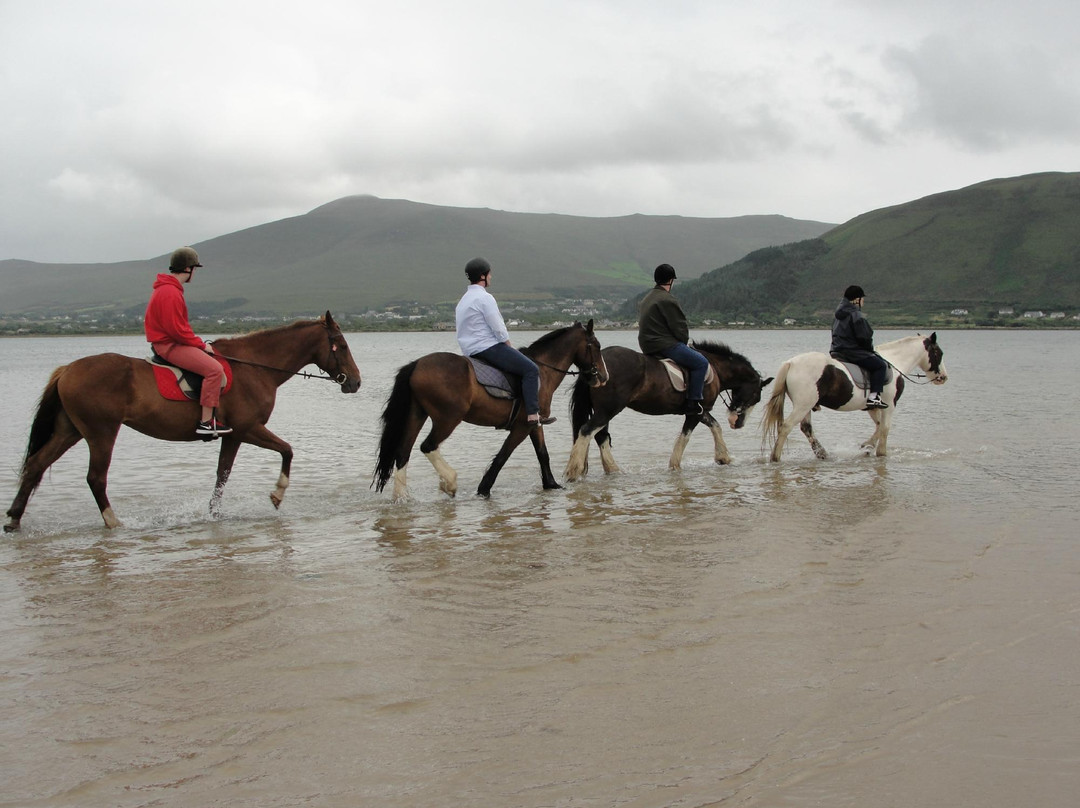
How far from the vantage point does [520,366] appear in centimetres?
1140

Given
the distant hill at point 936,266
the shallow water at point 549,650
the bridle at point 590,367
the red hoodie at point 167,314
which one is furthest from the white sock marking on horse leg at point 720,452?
the distant hill at point 936,266

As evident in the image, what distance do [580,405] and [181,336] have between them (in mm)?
5734

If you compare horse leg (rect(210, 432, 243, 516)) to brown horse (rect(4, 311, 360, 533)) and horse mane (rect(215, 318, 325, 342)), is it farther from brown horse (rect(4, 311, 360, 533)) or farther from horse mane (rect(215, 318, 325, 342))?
horse mane (rect(215, 318, 325, 342))

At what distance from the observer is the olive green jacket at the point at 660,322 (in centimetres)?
1343

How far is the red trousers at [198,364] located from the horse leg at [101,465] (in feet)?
2.94

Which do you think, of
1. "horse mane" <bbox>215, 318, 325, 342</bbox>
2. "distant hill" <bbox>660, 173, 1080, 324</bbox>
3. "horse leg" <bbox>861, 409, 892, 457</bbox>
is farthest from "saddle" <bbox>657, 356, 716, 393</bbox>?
"distant hill" <bbox>660, 173, 1080, 324</bbox>

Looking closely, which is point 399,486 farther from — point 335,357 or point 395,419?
point 335,357

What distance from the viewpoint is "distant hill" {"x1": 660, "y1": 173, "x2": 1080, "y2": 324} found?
496 ft

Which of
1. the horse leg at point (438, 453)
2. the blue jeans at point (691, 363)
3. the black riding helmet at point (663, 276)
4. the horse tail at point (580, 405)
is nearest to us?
the horse leg at point (438, 453)

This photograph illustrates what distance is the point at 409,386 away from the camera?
11047 mm

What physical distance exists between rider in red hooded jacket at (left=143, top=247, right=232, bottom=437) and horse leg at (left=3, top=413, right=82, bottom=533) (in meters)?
1.28

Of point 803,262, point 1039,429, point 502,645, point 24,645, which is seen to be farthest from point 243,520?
point 803,262

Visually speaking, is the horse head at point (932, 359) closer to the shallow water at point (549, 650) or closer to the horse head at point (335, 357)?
the shallow water at point (549, 650)

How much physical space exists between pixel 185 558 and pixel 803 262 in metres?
188
